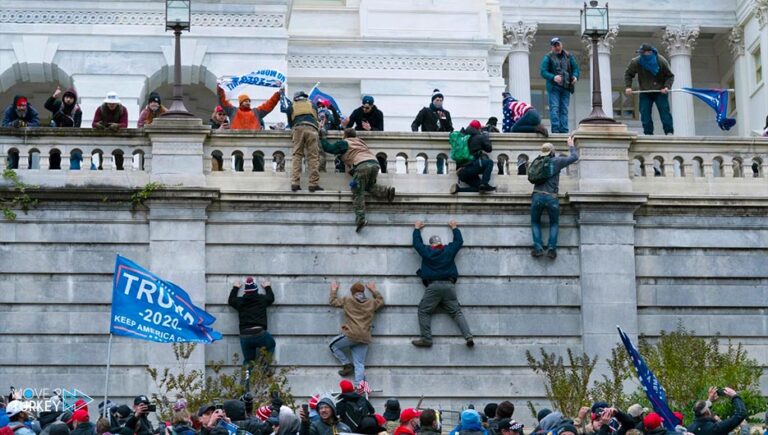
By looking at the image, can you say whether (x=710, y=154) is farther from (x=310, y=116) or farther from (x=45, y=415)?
(x=45, y=415)

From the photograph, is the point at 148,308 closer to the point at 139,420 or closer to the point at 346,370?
the point at 139,420

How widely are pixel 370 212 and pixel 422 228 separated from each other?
3.30 ft

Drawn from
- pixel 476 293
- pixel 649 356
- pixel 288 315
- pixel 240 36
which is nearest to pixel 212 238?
pixel 288 315

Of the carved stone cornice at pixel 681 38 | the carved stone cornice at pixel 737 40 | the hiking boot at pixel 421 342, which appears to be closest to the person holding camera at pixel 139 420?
the hiking boot at pixel 421 342

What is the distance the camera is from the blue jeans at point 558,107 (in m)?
41.0

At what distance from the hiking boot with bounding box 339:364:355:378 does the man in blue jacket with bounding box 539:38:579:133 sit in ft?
23.9

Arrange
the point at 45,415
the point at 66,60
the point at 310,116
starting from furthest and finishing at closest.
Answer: the point at 66,60, the point at 310,116, the point at 45,415

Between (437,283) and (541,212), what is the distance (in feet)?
7.85

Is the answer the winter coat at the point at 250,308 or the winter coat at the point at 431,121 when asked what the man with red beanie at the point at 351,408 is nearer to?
the winter coat at the point at 250,308

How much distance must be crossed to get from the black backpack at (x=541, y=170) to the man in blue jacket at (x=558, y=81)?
3.46 m

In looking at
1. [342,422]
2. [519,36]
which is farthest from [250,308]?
[519,36]

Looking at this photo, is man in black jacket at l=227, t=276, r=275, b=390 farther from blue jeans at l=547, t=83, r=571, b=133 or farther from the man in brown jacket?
blue jeans at l=547, t=83, r=571, b=133

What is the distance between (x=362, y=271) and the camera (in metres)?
37.5

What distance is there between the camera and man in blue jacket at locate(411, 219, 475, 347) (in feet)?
122
